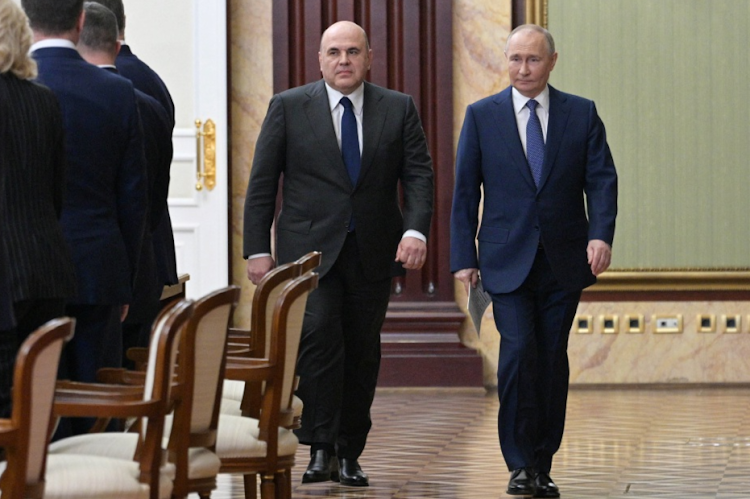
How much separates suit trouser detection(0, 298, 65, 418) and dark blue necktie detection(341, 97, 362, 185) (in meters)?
2.03

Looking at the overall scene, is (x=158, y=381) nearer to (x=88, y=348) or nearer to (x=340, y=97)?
(x=88, y=348)

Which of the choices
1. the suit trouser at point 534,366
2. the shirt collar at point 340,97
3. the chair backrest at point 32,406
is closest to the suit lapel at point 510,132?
the suit trouser at point 534,366

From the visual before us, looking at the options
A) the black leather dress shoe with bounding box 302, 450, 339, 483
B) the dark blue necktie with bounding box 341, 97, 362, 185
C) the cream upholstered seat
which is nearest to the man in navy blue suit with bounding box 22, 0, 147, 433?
the cream upholstered seat

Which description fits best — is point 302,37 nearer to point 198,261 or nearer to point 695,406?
point 198,261

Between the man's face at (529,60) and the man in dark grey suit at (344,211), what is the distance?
19.7 inches

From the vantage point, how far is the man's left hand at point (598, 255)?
4.90m

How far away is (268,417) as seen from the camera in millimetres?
3602

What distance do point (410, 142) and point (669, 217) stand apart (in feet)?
11.0

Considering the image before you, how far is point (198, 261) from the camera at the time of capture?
818 cm

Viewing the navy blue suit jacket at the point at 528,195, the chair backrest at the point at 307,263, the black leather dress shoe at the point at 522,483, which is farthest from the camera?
the navy blue suit jacket at the point at 528,195

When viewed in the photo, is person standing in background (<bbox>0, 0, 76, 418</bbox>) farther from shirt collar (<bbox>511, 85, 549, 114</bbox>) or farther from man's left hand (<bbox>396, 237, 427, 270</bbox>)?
shirt collar (<bbox>511, 85, 549, 114</bbox>)

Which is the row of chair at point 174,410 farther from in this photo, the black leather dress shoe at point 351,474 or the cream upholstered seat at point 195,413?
the black leather dress shoe at point 351,474

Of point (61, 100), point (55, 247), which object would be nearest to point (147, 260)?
point (61, 100)

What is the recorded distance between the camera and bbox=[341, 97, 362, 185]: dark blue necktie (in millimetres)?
5266
